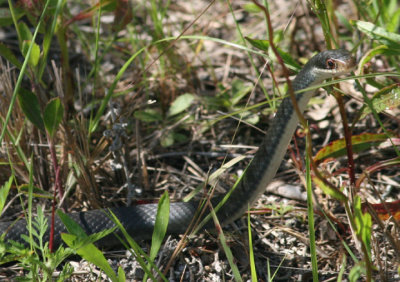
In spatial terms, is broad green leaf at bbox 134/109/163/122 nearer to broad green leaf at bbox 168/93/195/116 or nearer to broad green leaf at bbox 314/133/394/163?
broad green leaf at bbox 168/93/195/116

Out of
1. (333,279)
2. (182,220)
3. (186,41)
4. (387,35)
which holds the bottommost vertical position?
(333,279)

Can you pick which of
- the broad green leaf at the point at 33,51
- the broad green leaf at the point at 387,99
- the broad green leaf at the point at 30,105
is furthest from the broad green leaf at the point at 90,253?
the broad green leaf at the point at 387,99

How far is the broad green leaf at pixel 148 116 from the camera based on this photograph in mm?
3098

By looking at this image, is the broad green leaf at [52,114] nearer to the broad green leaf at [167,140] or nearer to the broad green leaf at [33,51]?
the broad green leaf at [33,51]

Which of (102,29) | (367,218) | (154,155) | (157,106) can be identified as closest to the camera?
(367,218)

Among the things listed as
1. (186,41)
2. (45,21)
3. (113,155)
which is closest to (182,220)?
(113,155)

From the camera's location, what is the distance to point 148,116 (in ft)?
10.3

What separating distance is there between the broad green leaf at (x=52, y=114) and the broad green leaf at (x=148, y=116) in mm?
817

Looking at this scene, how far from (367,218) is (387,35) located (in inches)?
35.0

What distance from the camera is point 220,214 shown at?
8.18 ft

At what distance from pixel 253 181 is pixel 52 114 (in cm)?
92

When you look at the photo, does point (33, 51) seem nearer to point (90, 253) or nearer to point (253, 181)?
point (90, 253)

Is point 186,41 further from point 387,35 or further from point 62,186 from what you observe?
point 387,35

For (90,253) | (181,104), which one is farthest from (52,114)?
(181,104)
